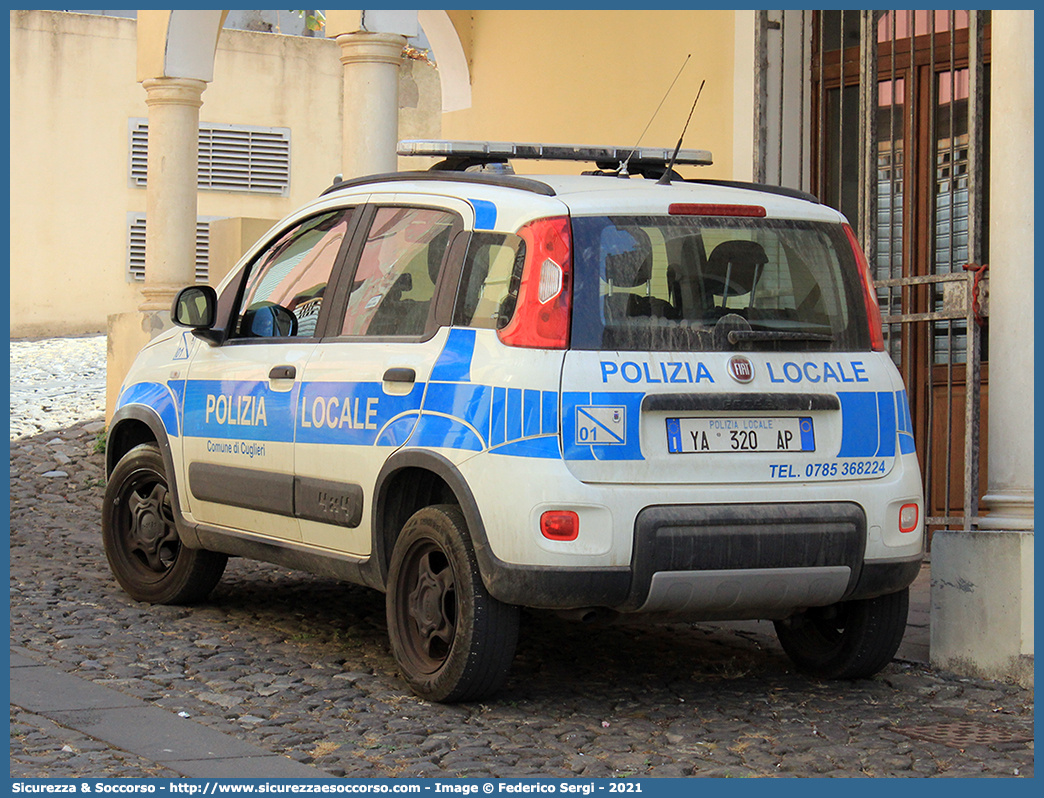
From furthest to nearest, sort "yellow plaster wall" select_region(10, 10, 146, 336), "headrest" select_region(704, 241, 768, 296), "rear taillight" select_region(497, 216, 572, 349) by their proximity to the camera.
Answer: "yellow plaster wall" select_region(10, 10, 146, 336) → "headrest" select_region(704, 241, 768, 296) → "rear taillight" select_region(497, 216, 572, 349)

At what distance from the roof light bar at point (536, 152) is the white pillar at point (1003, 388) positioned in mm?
1301

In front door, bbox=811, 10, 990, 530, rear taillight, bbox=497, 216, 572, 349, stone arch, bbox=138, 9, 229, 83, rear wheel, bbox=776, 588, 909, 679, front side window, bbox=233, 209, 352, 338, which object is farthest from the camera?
stone arch, bbox=138, 9, 229, 83

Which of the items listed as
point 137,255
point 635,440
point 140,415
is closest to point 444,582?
point 635,440

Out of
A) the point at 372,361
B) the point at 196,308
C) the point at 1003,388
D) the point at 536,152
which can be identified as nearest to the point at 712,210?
the point at 536,152

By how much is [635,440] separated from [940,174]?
4.32 metres

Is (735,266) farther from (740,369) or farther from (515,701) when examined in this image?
(515,701)

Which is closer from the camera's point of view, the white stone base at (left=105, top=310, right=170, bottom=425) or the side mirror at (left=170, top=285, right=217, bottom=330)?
the side mirror at (left=170, top=285, right=217, bottom=330)


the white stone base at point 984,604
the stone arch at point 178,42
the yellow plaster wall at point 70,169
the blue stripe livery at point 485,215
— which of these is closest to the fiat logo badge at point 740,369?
the blue stripe livery at point 485,215

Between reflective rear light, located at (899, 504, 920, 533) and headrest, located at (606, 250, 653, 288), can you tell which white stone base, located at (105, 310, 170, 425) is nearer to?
headrest, located at (606, 250, 653, 288)

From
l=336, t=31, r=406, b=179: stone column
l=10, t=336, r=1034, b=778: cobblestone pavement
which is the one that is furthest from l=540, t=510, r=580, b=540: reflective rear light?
l=336, t=31, r=406, b=179: stone column

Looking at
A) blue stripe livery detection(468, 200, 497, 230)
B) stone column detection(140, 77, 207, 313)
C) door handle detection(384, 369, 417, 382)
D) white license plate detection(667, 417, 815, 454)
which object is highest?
stone column detection(140, 77, 207, 313)

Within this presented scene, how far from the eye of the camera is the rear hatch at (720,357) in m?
4.80

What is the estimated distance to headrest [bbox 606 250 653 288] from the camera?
4941 millimetres

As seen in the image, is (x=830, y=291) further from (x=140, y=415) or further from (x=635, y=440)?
(x=140, y=415)
